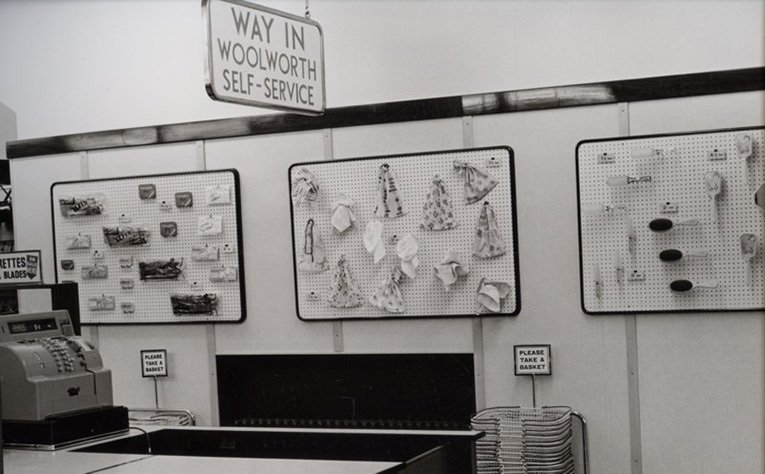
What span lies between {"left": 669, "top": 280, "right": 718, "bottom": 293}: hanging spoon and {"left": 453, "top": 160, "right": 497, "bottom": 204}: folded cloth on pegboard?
1118 mm

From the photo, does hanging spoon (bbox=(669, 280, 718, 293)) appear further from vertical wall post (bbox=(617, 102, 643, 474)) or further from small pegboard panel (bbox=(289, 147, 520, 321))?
small pegboard panel (bbox=(289, 147, 520, 321))

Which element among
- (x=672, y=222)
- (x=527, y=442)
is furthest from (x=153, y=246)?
(x=672, y=222)

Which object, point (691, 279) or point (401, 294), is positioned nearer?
point (691, 279)

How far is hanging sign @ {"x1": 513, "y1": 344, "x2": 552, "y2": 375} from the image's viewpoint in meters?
5.01

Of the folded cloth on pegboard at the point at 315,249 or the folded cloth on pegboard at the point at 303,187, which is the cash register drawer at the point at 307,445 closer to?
the folded cloth on pegboard at the point at 315,249

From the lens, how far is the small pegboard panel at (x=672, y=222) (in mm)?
4664

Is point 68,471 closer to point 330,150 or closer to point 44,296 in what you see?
point 330,150

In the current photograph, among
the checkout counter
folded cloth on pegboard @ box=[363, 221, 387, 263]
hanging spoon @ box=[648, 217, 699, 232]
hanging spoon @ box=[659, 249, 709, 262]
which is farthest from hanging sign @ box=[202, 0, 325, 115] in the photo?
hanging spoon @ box=[659, 249, 709, 262]

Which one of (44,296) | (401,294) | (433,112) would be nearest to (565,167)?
(433,112)

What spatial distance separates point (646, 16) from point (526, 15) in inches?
25.8

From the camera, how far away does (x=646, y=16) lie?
4.89 m

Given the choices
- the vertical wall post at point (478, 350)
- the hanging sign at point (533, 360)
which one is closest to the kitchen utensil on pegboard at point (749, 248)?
the hanging sign at point (533, 360)

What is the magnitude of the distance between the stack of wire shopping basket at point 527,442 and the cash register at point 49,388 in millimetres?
1891

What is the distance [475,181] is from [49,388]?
2.50 meters
